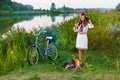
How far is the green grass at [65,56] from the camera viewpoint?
29.7ft

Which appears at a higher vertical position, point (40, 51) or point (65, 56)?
point (40, 51)

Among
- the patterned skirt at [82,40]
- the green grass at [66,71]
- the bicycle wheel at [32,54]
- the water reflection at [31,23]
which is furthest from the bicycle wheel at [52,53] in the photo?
the water reflection at [31,23]

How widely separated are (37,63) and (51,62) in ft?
1.44

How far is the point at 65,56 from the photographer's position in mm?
11766

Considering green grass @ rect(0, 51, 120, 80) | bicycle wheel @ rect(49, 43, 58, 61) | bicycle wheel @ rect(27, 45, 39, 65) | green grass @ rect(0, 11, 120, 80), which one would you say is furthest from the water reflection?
green grass @ rect(0, 51, 120, 80)

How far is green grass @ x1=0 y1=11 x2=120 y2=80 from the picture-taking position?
9.04 metres

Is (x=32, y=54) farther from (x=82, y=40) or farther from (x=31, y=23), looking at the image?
(x=31, y=23)

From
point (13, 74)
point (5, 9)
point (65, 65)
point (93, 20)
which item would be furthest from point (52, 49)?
point (5, 9)

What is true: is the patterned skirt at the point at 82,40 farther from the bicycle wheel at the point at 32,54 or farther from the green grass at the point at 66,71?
the bicycle wheel at the point at 32,54

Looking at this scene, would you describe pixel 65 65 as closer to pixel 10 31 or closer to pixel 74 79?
pixel 74 79

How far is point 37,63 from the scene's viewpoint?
10.6m

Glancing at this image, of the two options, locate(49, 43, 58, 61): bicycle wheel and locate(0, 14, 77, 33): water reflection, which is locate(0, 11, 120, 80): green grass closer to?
locate(49, 43, 58, 61): bicycle wheel

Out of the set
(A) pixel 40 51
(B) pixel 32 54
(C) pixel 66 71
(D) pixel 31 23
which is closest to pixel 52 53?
(A) pixel 40 51

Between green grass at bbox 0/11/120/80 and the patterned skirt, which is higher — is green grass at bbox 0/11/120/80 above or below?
below
